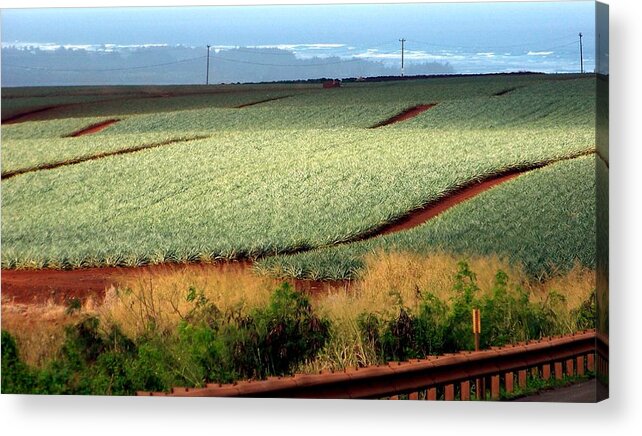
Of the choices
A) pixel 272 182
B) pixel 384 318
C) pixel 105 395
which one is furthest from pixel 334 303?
pixel 105 395

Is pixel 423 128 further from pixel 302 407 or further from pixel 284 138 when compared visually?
pixel 302 407

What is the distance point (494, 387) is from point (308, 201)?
102 inches

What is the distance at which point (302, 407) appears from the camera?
14.3 metres

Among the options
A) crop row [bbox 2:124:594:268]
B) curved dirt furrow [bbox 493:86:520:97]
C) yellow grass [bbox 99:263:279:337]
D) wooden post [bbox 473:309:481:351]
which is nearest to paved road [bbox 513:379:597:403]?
wooden post [bbox 473:309:481:351]

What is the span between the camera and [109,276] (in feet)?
47.9

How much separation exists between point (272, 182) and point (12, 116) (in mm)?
2736

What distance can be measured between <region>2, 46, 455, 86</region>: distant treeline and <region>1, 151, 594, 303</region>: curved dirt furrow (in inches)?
49.4

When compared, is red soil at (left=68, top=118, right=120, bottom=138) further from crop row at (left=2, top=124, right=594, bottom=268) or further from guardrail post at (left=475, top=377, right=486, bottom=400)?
guardrail post at (left=475, top=377, right=486, bottom=400)

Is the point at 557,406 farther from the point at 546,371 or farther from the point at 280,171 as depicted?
the point at 280,171

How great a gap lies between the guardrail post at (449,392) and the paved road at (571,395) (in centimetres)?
62

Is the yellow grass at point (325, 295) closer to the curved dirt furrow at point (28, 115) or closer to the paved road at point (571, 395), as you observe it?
the paved road at point (571, 395)

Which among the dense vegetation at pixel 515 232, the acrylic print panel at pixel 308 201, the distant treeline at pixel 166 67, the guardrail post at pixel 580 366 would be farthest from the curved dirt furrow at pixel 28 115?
the guardrail post at pixel 580 366

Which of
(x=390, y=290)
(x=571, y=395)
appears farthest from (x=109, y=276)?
(x=571, y=395)

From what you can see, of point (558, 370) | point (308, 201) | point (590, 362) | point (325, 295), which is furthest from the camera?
point (308, 201)
